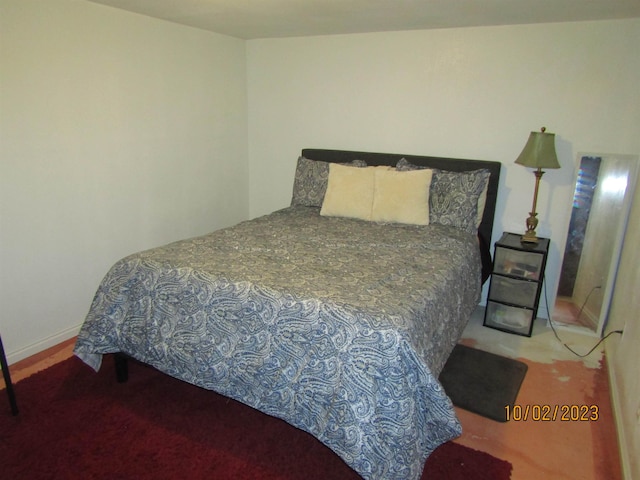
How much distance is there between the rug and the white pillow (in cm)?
112

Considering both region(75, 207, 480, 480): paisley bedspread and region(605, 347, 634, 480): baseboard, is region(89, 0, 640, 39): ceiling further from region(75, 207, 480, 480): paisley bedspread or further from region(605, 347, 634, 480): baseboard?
region(605, 347, 634, 480): baseboard

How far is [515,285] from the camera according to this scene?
2910mm

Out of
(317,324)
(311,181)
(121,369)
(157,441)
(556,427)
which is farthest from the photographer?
(311,181)

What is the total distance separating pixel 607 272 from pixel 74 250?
11.2ft

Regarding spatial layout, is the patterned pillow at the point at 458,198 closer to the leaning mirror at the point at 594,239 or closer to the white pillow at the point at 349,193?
the white pillow at the point at 349,193

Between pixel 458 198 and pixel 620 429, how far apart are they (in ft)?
5.09

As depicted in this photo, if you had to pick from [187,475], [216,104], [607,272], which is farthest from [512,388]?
[216,104]

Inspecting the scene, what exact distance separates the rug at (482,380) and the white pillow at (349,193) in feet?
3.69

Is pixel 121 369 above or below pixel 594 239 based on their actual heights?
below

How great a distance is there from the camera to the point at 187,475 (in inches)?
68.4
